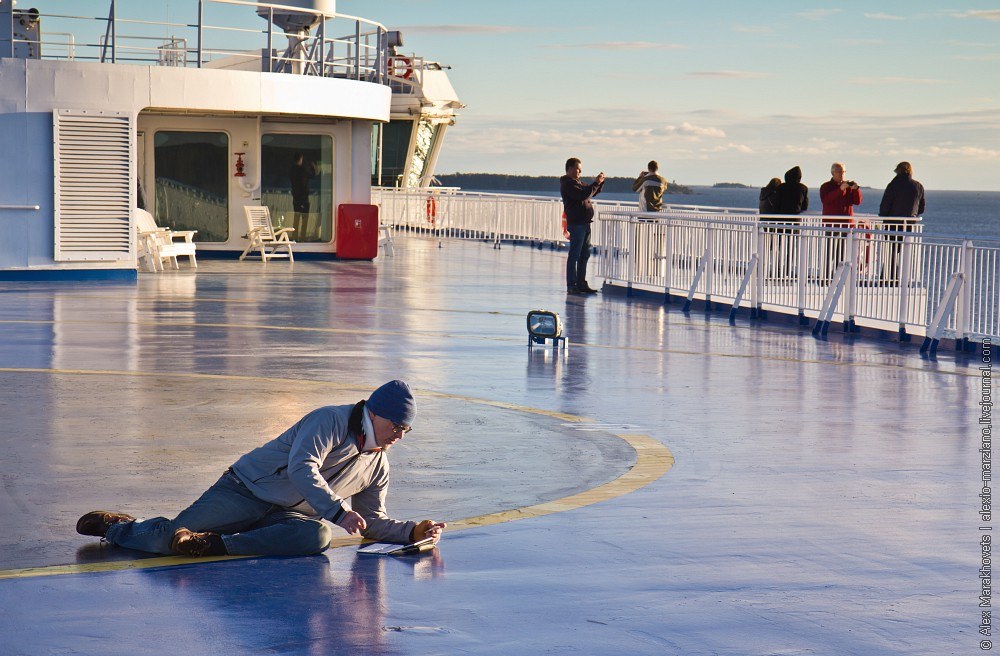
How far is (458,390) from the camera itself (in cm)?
1112

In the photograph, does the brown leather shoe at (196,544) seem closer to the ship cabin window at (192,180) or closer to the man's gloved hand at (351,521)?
the man's gloved hand at (351,521)

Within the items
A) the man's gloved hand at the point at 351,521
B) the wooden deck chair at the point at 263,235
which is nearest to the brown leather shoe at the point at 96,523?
the man's gloved hand at the point at 351,521

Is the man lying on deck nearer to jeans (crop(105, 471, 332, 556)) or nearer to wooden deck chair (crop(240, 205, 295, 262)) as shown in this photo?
jeans (crop(105, 471, 332, 556))

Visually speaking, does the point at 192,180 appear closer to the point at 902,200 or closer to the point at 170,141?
the point at 170,141

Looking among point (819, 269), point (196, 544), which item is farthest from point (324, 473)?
point (819, 269)

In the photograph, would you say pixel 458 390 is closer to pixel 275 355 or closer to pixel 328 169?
pixel 275 355

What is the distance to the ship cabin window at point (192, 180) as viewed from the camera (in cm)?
2817

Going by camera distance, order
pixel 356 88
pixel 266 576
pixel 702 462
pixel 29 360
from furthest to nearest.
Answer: pixel 356 88
pixel 29 360
pixel 702 462
pixel 266 576

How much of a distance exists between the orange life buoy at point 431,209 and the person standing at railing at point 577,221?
21580 mm

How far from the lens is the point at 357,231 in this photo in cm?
2872

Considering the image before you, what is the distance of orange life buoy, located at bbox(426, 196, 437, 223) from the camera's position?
4338 centimetres

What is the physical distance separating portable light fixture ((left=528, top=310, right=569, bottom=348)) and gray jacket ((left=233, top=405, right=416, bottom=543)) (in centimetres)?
802

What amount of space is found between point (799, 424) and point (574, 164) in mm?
12447

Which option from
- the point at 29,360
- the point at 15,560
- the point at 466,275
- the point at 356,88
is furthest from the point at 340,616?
the point at 356,88
